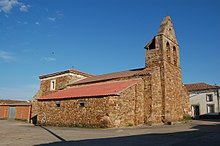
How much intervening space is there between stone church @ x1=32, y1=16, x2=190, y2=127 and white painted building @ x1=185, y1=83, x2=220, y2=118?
11935 millimetres

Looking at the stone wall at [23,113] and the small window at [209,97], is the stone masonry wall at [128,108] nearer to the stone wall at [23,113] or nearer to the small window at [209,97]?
the stone wall at [23,113]

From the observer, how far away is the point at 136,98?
1839 cm

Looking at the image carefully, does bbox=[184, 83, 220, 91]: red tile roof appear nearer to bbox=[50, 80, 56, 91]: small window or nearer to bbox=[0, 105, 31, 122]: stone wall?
bbox=[50, 80, 56, 91]: small window

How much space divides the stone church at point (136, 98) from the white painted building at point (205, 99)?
11.9 m

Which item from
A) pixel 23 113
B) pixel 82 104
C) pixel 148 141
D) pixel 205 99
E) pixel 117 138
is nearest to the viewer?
pixel 148 141

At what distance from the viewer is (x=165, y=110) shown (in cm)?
1961

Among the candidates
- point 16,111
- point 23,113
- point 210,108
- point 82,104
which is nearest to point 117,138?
point 82,104

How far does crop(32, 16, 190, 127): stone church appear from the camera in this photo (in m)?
16.5

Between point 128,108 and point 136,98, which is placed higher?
point 136,98

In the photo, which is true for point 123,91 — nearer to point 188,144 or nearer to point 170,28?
Result: point 188,144

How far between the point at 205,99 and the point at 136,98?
2219 centimetres

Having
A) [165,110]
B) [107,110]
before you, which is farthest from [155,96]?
[107,110]

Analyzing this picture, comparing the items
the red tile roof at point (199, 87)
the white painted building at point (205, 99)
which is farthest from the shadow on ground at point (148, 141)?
the red tile roof at point (199, 87)

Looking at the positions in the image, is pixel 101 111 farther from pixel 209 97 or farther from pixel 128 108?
pixel 209 97
